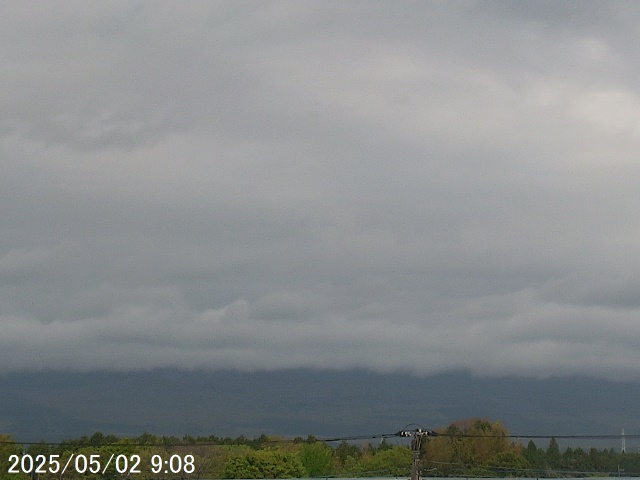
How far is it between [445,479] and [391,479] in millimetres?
9844

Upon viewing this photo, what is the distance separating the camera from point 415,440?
103688 millimetres

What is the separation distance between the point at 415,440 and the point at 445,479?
323 ft

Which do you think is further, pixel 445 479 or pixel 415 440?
pixel 445 479

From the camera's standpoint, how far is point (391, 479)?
19825 cm

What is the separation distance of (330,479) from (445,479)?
21139 millimetres

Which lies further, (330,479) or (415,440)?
(330,479)

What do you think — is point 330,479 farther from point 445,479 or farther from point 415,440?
point 415,440

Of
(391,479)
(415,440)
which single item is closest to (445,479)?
(391,479)

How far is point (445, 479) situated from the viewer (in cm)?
19800

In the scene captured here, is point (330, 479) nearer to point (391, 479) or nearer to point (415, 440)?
point (391, 479)

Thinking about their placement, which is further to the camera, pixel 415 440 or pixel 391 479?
pixel 391 479

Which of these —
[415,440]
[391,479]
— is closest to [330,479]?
[391,479]
